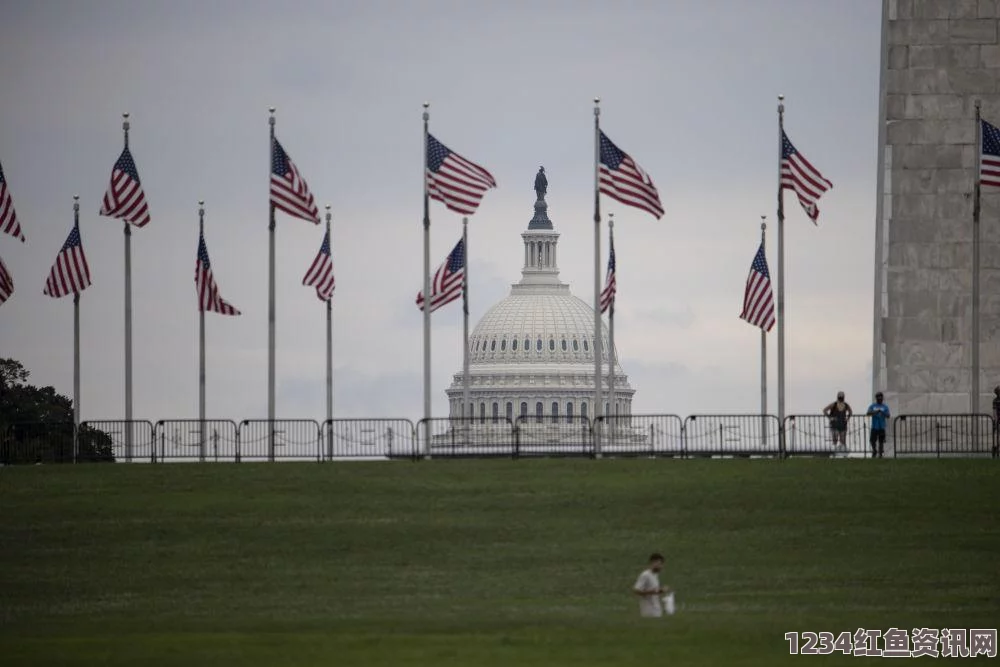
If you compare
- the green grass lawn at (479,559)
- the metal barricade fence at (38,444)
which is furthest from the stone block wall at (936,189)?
the metal barricade fence at (38,444)

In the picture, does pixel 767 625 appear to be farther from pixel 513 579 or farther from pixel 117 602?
pixel 117 602

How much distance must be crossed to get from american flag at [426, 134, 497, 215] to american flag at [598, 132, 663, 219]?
8.17ft

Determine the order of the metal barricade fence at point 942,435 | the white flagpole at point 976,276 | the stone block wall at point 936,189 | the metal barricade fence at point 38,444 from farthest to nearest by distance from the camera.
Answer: the stone block wall at point 936,189 < the metal barricade fence at point 38,444 < the white flagpole at point 976,276 < the metal barricade fence at point 942,435

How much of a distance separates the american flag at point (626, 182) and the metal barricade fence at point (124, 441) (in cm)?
1126

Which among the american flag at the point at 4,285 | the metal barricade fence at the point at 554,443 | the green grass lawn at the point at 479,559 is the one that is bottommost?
the green grass lawn at the point at 479,559

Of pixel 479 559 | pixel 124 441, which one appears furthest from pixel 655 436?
pixel 479 559

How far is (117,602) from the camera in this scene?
127ft

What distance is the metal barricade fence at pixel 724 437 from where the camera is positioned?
5997 cm

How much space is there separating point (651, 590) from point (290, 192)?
2768 centimetres

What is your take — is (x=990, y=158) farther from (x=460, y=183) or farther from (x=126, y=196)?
(x=126, y=196)

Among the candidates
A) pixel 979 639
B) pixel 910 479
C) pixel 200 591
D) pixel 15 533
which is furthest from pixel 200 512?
pixel 979 639

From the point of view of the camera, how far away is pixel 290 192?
60531 millimetres

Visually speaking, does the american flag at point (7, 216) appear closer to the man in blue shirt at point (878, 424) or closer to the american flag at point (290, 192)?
the american flag at point (290, 192)

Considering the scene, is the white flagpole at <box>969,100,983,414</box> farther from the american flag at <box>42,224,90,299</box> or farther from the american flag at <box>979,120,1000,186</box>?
the american flag at <box>42,224,90,299</box>
